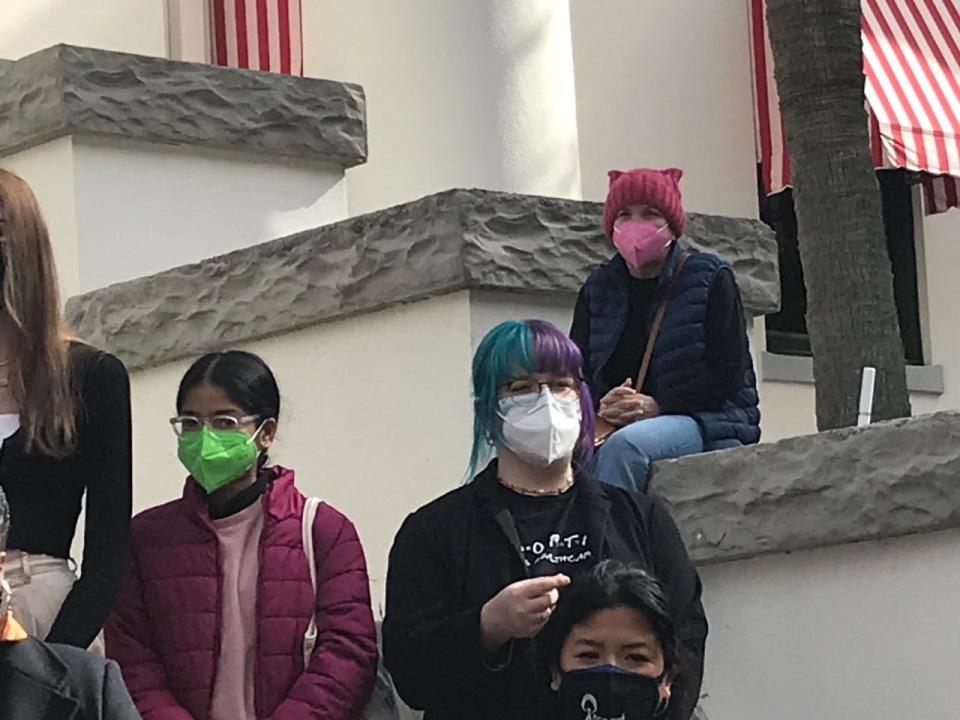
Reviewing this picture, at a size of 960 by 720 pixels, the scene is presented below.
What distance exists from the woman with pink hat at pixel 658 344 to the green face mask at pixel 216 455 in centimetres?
107

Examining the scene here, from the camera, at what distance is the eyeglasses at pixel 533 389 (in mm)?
5023

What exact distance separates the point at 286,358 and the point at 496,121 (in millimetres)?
1843

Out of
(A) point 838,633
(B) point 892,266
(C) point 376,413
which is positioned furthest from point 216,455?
(B) point 892,266

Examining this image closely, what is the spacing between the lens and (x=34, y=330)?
15.7ft

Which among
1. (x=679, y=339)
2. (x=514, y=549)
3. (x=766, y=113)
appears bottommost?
(x=514, y=549)

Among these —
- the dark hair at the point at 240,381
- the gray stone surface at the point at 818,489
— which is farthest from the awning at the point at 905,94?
the dark hair at the point at 240,381

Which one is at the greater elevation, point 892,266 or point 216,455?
point 892,266

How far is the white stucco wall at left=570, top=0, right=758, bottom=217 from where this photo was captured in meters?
11.4

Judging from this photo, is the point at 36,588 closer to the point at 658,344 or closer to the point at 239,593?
the point at 239,593

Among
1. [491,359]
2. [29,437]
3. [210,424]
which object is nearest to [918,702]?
[491,359]

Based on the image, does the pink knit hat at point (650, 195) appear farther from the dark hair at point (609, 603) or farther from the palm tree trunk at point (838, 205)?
the dark hair at point (609, 603)

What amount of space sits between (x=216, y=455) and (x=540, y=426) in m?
0.66

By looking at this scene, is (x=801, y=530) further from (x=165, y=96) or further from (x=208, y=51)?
(x=208, y=51)

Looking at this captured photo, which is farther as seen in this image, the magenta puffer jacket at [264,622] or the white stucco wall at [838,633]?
the white stucco wall at [838,633]
